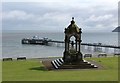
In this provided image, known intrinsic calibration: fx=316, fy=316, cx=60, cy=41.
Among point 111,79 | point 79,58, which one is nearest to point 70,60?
point 79,58

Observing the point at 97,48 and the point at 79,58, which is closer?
the point at 79,58

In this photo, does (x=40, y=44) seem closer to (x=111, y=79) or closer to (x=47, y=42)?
(x=47, y=42)

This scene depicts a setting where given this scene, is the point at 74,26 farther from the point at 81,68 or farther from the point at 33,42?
the point at 33,42

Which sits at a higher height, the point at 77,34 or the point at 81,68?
the point at 77,34

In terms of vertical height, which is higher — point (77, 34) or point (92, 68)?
point (77, 34)

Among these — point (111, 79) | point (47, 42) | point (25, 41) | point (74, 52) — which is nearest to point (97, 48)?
point (47, 42)

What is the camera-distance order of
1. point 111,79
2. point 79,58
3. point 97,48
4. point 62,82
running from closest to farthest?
point 62,82
point 111,79
point 79,58
point 97,48

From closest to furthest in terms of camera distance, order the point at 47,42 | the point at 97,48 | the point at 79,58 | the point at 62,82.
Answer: the point at 62,82 → the point at 79,58 → the point at 97,48 → the point at 47,42

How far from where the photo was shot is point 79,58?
3528 centimetres

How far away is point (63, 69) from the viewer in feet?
107

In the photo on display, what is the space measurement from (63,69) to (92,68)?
3.10 meters

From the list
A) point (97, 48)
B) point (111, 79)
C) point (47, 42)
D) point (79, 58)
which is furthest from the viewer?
point (47, 42)

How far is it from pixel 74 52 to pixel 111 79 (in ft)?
41.0

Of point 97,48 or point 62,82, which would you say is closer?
point 62,82
